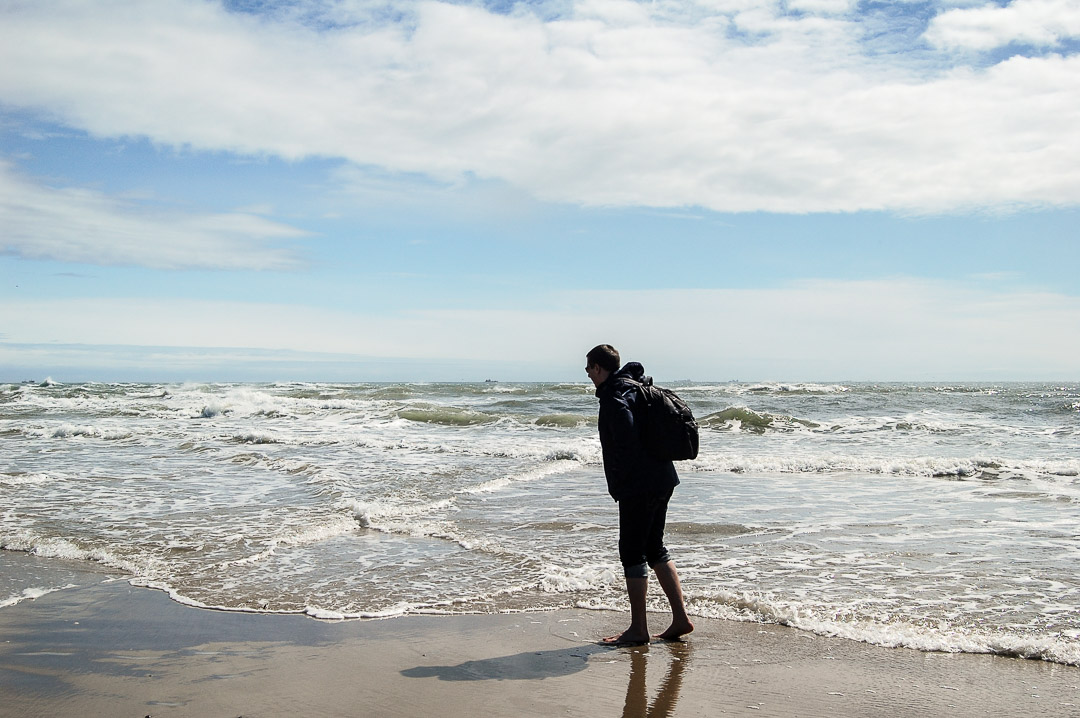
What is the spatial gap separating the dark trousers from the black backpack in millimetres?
275

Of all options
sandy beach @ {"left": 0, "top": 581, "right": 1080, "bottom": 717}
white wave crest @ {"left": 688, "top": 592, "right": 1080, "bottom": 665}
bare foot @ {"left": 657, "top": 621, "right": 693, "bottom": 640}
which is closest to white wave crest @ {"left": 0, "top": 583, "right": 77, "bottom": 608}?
sandy beach @ {"left": 0, "top": 581, "right": 1080, "bottom": 717}

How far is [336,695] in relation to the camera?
3.96m

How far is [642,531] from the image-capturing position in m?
4.75

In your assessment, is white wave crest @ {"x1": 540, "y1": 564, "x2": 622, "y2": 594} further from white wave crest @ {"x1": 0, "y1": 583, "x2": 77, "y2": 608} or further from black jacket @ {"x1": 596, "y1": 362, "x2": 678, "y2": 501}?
white wave crest @ {"x1": 0, "y1": 583, "x2": 77, "y2": 608}

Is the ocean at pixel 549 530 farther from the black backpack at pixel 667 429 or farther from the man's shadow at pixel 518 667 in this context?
the black backpack at pixel 667 429

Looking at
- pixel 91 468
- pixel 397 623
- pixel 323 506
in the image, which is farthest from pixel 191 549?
pixel 91 468

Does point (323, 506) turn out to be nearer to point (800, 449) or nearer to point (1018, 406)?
point (800, 449)

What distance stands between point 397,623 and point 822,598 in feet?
10.3

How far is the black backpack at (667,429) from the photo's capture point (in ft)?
15.2

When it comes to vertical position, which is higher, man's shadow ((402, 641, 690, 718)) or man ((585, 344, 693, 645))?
man ((585, 344, 693, 645))

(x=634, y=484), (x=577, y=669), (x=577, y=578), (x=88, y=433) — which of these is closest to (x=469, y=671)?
(x=577, y=669)

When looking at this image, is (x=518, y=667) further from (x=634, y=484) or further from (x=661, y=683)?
(x=634, y=484)

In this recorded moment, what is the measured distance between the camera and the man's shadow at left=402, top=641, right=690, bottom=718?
3926 millimetres

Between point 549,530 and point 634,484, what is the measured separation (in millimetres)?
4090
